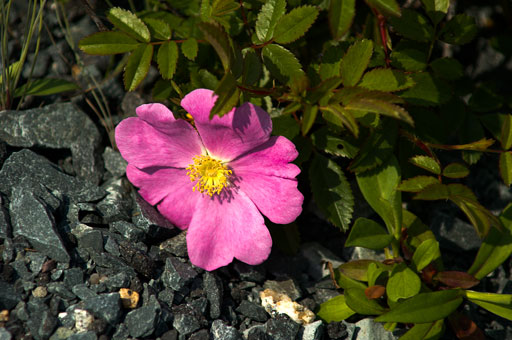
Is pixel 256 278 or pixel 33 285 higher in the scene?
pixel 33 285

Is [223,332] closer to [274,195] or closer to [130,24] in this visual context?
[274,195]

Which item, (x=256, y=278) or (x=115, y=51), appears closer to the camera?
(x=115, y=51)

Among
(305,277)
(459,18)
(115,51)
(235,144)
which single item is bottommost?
(305,277)

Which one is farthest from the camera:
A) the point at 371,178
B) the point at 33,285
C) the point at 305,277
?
the point at 305,277

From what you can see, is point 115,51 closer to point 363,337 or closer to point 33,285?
point 33,285

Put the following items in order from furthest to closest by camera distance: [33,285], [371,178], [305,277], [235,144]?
[305,277], [371,178], [235,144], [33,285]

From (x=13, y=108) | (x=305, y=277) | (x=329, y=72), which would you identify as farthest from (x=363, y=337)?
(x=13, y=108)

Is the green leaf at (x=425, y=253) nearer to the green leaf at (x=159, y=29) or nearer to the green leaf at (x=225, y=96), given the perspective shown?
the green leaf at (x=225, y=96)

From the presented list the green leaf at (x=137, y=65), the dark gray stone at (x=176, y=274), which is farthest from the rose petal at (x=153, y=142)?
the dark gray stone at (x=176, y=274)
